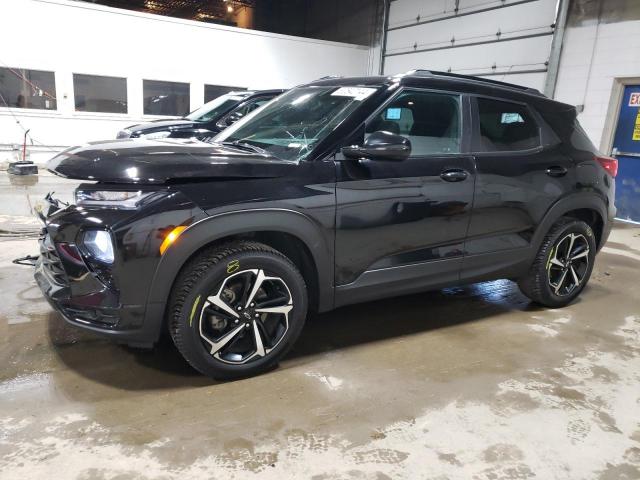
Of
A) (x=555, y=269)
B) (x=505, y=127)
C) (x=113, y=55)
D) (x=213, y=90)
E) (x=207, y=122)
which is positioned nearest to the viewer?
(x=505, y=127)

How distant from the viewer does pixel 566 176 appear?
11.4ft

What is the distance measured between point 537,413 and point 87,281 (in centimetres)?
231

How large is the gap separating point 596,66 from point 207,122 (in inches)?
264

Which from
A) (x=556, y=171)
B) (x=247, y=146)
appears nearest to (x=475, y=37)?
(x=556, y=171)

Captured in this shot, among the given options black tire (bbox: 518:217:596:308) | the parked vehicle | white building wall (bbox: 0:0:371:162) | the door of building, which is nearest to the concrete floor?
black tire (bbox: 518:217:596:308)

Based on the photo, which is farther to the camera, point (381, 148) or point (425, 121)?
point (425, 121)

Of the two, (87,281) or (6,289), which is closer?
(87,281)

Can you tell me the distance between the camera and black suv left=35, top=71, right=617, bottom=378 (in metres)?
2.21

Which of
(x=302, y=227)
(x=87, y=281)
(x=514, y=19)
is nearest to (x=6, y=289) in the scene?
(x=87, y=281)

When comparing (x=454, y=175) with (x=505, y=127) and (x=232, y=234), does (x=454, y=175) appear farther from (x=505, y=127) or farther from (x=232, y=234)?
(x=232, y=234)

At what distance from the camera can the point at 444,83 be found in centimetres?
302

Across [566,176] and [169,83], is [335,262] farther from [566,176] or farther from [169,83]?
[169,83]

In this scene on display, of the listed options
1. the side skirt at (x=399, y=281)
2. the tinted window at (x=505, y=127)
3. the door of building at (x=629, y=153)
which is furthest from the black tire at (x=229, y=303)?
the door of building at (x=629, y=153)

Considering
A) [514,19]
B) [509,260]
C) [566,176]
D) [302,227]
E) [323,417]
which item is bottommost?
[323,417]
